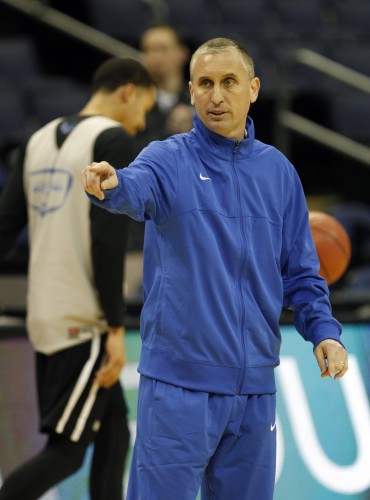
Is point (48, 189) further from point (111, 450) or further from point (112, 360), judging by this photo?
point (111, 450)

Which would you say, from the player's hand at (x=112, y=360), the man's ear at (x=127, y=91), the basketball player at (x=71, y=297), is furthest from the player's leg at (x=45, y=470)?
the man's ear at (x=127, y=91)

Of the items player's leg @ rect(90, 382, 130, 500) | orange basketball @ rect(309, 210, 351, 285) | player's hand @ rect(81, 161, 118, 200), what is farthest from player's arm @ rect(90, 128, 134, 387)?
player's hand @ rect(81, 161, 118, 200)

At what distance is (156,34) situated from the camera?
6.38m

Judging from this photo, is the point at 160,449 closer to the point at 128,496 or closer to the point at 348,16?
the point at 128,496

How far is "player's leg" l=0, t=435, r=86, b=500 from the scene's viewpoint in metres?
3.79

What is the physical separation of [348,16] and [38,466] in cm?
770

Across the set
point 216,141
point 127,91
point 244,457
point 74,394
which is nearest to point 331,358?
point 244,457

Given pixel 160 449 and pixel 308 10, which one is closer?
pixel 160 449

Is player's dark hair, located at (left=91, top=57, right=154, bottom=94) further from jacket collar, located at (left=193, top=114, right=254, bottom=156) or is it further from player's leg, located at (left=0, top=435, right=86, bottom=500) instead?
player's leg, located at (left=0, top=435, right=86, bottom=500)

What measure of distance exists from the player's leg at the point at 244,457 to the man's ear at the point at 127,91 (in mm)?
1613

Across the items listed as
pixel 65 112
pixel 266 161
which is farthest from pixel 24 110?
pixel 266 161

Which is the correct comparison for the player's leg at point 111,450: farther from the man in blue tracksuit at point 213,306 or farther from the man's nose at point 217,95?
the man's nose at point 217,95

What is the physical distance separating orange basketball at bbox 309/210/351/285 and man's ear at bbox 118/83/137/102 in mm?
873

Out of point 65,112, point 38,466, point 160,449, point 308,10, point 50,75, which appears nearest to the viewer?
point 160,449
